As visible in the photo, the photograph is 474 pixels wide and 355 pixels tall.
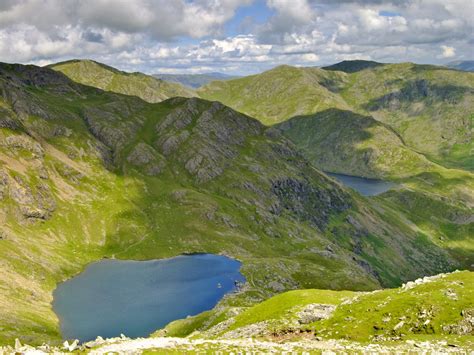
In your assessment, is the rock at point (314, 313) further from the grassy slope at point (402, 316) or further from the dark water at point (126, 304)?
the dark water at point (126, 304)

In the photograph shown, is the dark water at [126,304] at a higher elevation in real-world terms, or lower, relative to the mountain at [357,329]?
lower

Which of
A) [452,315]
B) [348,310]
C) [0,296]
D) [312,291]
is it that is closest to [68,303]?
[0,296]

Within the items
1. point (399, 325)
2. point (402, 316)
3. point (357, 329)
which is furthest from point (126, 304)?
point (399, 325)

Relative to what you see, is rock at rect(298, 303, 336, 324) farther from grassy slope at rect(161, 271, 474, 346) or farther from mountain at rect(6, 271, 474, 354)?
grassy slope at rect(161, 271, 474, 346)

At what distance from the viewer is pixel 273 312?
7256 centimetres

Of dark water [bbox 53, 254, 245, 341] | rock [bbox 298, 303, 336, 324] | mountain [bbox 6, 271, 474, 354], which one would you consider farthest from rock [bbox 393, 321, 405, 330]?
dark water [bbox 53, 254, 245, 341]

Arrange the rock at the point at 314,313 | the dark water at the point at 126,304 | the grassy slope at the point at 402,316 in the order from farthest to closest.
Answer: the dark water at the point at 126,304 < the rock at the point at 314,313 < the grassy slope at the point at 402,316

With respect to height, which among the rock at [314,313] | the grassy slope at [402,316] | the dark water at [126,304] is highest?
the grassy slope at [402,316]

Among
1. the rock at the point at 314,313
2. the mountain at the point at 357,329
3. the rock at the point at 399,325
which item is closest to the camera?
the mountain at the point at 357,329

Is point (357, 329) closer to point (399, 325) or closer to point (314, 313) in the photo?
point (399, 325)

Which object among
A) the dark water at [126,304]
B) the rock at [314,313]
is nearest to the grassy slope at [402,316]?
the rock at [314,313]

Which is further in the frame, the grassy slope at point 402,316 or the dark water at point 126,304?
the dark water at point 126,304

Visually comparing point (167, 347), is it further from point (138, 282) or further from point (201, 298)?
point (138, 282)

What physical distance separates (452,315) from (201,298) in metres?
146
